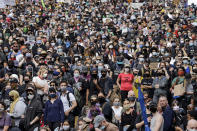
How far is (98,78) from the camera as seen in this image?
12.9 metres

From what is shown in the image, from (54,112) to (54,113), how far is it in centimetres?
3

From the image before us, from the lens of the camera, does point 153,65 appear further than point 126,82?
Yes

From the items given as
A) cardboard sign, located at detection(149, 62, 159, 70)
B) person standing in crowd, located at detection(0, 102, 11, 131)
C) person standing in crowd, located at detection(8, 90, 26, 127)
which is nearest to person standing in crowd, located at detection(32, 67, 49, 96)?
person standing in crowd, located at detection(8, 90, 26, 127)

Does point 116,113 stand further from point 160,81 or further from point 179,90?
point 160,81

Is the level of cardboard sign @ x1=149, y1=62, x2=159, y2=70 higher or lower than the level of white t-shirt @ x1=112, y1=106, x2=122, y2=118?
higher

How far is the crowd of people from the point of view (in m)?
9.73

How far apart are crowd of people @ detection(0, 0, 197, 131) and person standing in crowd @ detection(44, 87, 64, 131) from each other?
0.02 m

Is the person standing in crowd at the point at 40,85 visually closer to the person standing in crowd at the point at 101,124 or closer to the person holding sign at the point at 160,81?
the person holding sign at the point at 160,81

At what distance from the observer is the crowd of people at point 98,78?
973 centimetres

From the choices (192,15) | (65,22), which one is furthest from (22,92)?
(192,15)

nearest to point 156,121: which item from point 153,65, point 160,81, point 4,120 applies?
point 4,120

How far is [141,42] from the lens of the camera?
1998 cm

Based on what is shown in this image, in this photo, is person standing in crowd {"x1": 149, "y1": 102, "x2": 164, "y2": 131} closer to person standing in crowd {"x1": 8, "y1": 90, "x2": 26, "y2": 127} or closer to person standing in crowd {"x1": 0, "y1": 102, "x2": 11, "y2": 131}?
person standing in crowd {"x1": 0, "y1": 102, "x2": 11, "y2": 131}

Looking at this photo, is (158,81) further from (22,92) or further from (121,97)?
(22,92)
